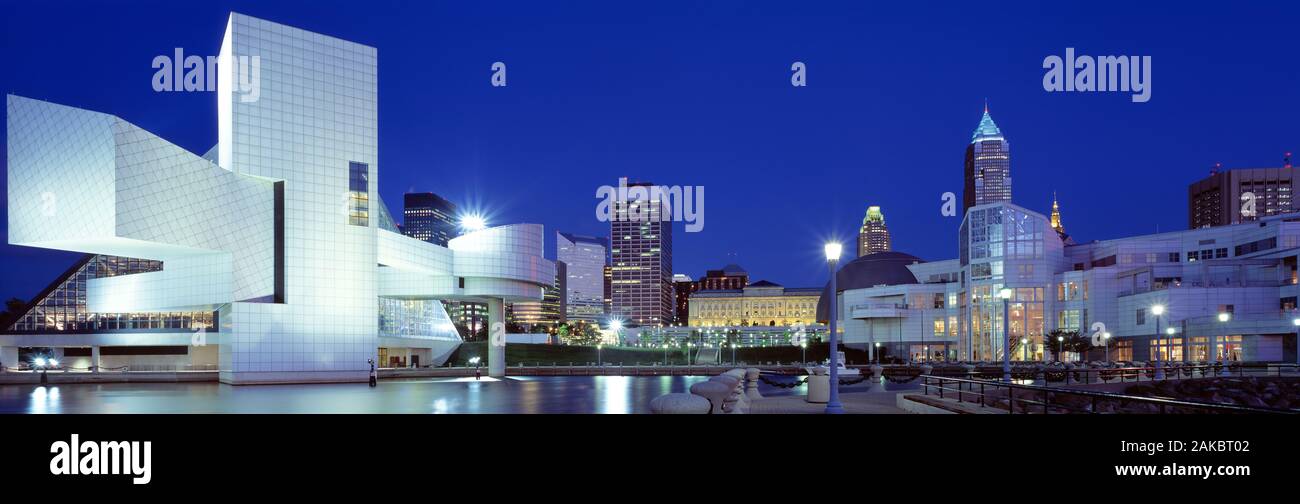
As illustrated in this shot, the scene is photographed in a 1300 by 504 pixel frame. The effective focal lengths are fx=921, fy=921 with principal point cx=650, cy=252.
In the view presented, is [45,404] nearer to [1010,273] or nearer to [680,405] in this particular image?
[680,405]

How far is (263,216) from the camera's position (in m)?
52.8

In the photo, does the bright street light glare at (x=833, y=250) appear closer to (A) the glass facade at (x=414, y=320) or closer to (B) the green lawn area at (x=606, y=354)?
(A) the glass facade at (x=414, y=320)

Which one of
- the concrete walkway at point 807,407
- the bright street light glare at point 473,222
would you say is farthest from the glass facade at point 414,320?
the concrete walkway at point 807,407

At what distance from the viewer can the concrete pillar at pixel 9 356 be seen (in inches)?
3282

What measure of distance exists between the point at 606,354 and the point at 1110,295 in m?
57.2

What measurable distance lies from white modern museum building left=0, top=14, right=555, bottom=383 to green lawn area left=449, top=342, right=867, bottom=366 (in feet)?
123

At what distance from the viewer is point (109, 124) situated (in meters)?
43.9

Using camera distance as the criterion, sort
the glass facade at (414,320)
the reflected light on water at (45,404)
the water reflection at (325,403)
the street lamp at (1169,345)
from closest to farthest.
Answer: the reflected light on water at (45,404)
the water reflection at (325,403)
the glass facade at (414,320)
the street lamp at (1169,345)

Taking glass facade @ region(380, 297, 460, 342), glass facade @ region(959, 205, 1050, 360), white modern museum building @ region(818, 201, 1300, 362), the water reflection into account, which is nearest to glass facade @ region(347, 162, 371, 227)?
the water reflection

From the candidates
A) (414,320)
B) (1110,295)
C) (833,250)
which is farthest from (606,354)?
(833,250)

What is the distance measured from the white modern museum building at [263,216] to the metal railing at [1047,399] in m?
36.1

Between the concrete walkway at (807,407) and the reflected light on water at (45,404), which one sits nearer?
the concrete walkway at (807,407)
